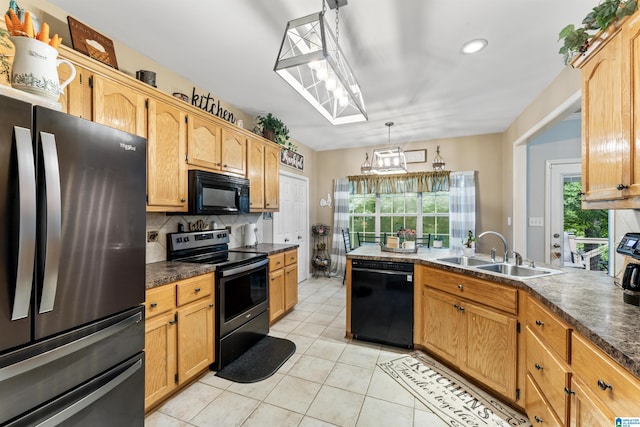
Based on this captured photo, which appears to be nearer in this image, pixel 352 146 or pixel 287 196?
pixel 287 196

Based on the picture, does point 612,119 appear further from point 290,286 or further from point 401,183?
point 401,183

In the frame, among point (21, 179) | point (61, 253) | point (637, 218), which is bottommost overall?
point (61, 253)

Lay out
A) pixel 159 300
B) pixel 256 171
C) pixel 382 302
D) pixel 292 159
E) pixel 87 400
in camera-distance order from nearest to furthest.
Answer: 1. pixel 87 400
2. pixel 159 300
3. pixel 382 302
4. pixel 256 171
5. pixel 292 159

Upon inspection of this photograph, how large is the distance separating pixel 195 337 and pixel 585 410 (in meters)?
2.26

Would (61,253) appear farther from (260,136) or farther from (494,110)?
(494,110)

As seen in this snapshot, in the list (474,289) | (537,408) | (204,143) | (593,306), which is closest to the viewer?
(593,306)

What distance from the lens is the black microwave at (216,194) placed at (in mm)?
2344

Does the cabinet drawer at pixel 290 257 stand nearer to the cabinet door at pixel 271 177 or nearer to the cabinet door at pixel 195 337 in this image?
the cabinet door at pixel 271 177

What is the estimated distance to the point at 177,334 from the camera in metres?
1.89

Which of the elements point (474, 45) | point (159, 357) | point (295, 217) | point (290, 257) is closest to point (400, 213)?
point (295, 217)

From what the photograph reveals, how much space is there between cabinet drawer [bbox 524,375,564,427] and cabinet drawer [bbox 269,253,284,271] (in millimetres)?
2360

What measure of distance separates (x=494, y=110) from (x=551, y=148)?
103 cm

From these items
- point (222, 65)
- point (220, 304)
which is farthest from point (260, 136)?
point (220, 304)

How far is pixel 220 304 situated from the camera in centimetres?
222
